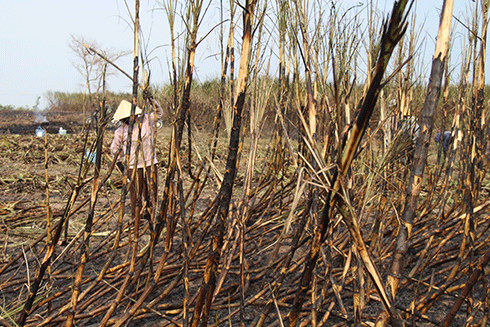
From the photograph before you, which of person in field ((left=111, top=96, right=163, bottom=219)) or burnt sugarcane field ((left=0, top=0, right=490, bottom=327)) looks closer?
burnt sugarcane field ((left=0, top=0, right=490, bottom=327))

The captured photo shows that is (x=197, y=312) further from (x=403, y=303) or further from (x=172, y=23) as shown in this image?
(x=403, y=303)

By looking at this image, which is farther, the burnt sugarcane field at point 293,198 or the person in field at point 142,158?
the person in field at point 142,158

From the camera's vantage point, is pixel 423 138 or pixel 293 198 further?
pixel 293 198

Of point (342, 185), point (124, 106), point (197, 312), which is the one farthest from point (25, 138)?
point (342, 185)

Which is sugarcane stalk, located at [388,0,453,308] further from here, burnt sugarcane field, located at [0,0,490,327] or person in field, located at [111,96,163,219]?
person in field, located at [111,96,163,219]

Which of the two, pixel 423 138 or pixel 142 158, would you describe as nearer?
pixel 423 138

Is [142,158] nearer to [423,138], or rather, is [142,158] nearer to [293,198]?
[293,198]

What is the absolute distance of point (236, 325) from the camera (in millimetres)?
1691

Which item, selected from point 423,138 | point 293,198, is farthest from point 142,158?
point 423,138

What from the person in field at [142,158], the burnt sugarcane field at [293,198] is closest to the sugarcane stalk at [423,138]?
the burnt sugarcane field at [293,198]

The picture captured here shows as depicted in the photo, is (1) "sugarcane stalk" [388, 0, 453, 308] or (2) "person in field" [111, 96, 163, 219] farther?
(2) "person in field" [111, 96, 163, 219]

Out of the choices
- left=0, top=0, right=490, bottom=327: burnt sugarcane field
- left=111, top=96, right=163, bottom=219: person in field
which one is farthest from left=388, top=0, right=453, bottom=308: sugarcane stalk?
left=111, top=96, right=163, bottom=219: person in field

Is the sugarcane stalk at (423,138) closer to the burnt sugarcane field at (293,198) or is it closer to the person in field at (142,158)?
the burnt sugarcane field at (293,198)

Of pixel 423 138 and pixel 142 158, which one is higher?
pixel 423 138
